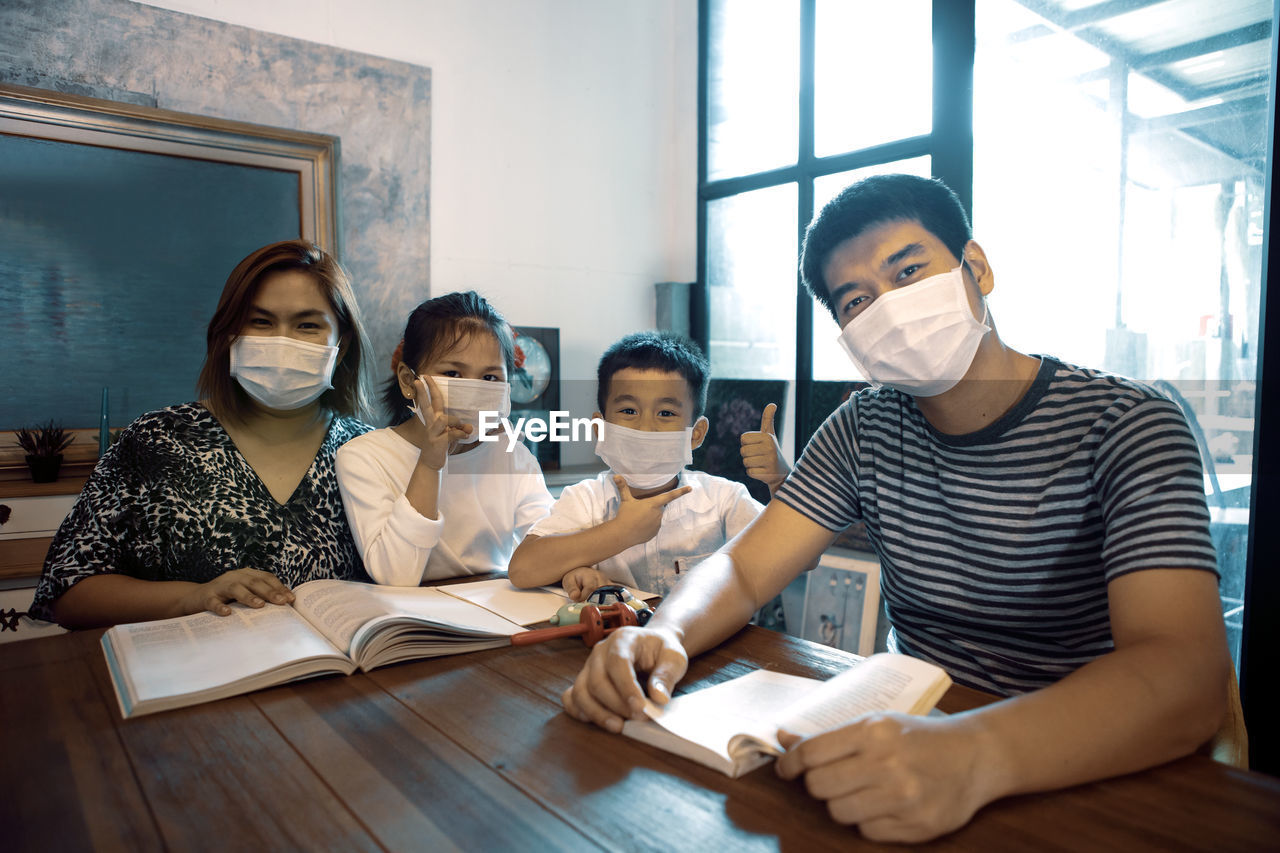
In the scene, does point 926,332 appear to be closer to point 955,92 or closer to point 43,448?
point 955,92

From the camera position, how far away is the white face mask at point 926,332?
107cm

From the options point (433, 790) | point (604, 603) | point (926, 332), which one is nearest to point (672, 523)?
point (604, 603)

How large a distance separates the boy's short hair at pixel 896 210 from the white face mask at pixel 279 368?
3.22 ft

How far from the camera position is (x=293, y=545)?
1.46 meters

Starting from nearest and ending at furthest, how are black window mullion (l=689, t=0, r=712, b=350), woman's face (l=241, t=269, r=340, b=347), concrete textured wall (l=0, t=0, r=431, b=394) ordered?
woman's face (l=241, t=269, r=340, b=347), concrete textured wall (l=0, t=0, r=431, b=394), black window mullion (l=689, t=0, r=712, b=350)

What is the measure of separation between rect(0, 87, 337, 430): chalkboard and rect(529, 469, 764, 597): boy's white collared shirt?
58.4 inches

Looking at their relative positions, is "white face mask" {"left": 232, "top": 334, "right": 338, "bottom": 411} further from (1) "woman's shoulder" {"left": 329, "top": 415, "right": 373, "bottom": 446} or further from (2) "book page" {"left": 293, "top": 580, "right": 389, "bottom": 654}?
(2) "book page" {"left": 293, "top": 580, "right": 389, "bottom": 654}

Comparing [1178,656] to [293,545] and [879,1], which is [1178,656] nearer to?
[293,545]

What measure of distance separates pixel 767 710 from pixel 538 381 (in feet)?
8.18

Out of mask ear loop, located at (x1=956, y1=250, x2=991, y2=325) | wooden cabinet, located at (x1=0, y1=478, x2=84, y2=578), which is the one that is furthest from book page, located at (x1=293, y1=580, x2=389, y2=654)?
wooden cabinet, located at (x1=0, y1=478, x2=84, y2=578)

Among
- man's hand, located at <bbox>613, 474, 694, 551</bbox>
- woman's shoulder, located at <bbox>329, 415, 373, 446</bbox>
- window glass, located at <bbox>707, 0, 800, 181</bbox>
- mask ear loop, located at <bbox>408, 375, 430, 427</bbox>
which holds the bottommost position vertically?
man's hand, located at <bbox>613, 474, 694, 551</bbox>

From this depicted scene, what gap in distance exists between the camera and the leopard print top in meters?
1.35

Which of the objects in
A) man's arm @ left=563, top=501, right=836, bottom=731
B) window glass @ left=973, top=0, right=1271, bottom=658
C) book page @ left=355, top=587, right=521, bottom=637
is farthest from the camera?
window glass @ left=973, top=0, right=1271, bottom=658

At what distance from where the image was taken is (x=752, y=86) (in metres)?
3.47
